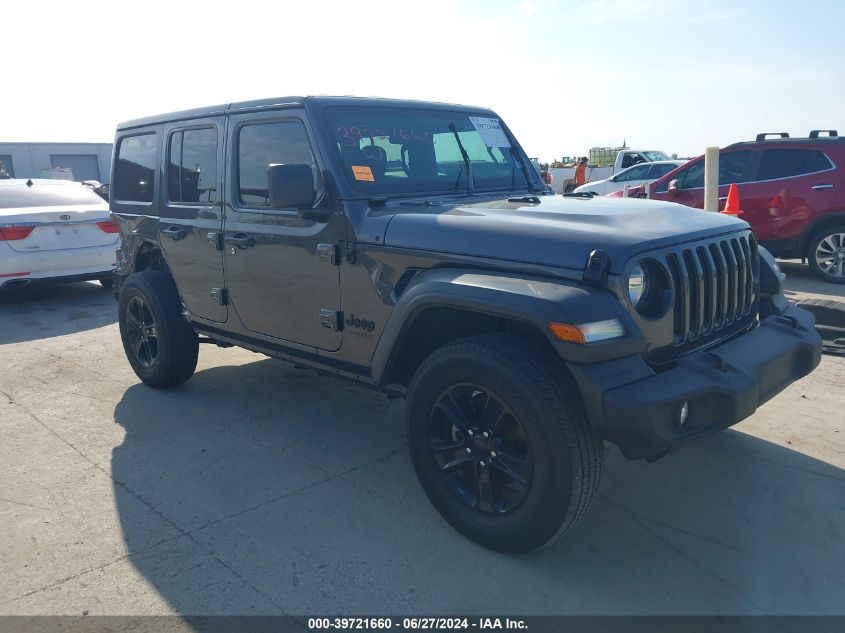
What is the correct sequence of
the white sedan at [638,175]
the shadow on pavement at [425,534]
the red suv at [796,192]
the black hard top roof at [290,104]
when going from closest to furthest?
the shadow on pavement at [425,534]
the black hard top roof at [290,104]
the red suv at [796,192]
the white sedan at [638,175]

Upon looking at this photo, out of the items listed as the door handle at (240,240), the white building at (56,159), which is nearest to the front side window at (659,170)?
the door handle at (240,240)

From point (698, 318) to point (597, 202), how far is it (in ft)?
3.11

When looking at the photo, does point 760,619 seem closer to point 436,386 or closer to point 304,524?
point 436,386

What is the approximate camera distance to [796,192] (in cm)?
875

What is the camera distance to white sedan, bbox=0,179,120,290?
8148mm

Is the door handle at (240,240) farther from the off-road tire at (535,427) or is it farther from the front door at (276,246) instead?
the off-road tire at (535,427)

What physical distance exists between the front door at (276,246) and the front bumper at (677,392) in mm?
1566

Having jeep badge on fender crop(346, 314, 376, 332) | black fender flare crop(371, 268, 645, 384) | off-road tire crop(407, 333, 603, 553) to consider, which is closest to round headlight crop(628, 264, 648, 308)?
black fender flare crop(371, 268, 645, 384)

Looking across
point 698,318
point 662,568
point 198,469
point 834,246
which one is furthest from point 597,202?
point 834,246

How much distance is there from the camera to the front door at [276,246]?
147 inches

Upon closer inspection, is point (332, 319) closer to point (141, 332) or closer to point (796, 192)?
point (141, 332)

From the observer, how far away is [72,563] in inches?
123

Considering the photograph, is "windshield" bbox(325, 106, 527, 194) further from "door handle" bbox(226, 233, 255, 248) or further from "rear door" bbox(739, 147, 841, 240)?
"rear door" bbox(739, 147, 841, 240)

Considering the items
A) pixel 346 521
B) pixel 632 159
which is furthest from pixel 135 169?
pixel 632 159
